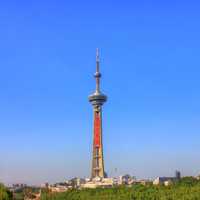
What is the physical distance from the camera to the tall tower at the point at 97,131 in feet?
429

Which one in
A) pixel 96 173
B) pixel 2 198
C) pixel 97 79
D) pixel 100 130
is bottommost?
pixel 2 198

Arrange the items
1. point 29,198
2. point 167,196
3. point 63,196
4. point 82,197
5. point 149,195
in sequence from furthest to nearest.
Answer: point 29,198
point 63,196
point 82,197
point 149,195
point 167,196

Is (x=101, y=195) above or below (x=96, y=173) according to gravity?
below

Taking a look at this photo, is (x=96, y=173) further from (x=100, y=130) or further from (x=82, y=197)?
(x=82, y=197)

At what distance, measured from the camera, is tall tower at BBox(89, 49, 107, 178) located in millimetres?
130875

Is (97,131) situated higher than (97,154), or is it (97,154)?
(97,131)

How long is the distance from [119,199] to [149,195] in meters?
5.91

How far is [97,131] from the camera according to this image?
132 m

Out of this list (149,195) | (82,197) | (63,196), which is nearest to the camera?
(149,195)

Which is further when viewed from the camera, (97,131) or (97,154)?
(97,131)

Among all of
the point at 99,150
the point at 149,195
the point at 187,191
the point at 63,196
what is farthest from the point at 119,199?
the point at 99,150

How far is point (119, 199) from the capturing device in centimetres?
8762

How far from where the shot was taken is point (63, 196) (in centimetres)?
10806

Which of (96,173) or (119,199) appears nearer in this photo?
(119,199)
